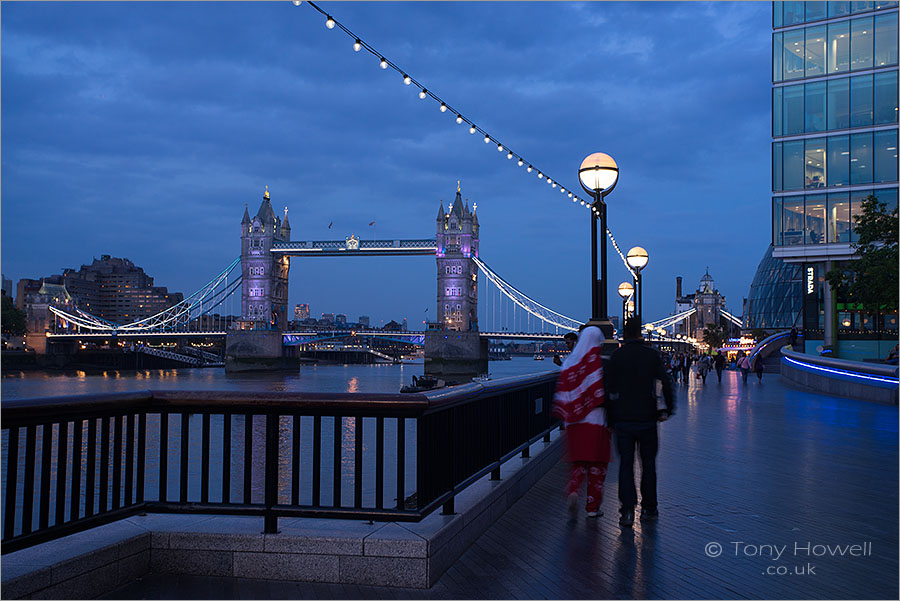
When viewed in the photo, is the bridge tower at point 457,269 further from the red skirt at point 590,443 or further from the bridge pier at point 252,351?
the red skirt at point 590,443

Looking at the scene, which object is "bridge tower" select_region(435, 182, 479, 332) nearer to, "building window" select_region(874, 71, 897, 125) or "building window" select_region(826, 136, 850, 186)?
"building window" select_region(826, 136, 850, 186)

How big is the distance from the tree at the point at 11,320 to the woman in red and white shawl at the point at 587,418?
102458 millimetres

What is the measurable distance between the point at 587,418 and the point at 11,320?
10546cm

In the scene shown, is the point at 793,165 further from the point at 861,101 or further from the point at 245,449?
the point at 245,449

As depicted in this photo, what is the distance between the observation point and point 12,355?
8519 centimetres

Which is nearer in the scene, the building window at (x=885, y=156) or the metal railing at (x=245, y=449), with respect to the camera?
the metal railing at (x=245, y=449)

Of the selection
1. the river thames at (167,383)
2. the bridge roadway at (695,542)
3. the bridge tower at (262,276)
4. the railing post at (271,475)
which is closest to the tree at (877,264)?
the bridge roadway at (695,542)

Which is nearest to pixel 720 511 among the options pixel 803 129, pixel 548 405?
pixel 548 405

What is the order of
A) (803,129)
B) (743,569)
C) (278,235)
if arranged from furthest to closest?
(278,235)
(803,129)
(743,569)

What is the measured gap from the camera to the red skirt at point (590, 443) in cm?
618

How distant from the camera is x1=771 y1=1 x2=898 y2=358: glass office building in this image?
114ft

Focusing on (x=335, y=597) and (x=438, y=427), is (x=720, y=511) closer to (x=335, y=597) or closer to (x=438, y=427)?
(x=438, y=427)

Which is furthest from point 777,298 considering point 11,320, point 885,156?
point 11,320

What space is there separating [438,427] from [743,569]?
212 centimetres
